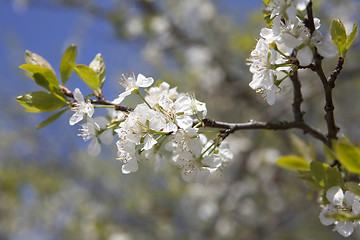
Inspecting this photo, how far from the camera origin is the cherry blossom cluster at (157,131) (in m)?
0.96

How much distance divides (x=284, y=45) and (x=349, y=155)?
1.25 feet

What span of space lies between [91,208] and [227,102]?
284 cm

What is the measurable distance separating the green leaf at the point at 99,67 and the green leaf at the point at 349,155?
0.81 metres

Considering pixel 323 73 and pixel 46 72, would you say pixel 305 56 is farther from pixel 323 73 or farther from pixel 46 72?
pixel 46 72

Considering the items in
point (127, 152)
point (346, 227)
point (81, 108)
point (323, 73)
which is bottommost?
point (346, 227)

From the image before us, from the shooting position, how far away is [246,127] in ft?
3.44

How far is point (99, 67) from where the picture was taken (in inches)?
45.9

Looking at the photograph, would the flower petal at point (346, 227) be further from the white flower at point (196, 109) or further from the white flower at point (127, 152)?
the white flower at point (127, 152)

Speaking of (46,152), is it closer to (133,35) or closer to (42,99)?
(133,35)

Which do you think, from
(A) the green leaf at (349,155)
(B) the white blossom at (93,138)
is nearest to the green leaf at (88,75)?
(B) the white blossom at (93,138)

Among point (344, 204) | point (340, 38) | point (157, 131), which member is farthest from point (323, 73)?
point (157, 131)

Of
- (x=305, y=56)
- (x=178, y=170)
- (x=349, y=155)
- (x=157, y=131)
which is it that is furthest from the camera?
(x=178, y=170)

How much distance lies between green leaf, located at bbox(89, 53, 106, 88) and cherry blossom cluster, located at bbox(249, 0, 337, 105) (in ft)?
1.78

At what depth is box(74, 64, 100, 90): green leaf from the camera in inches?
41.6
